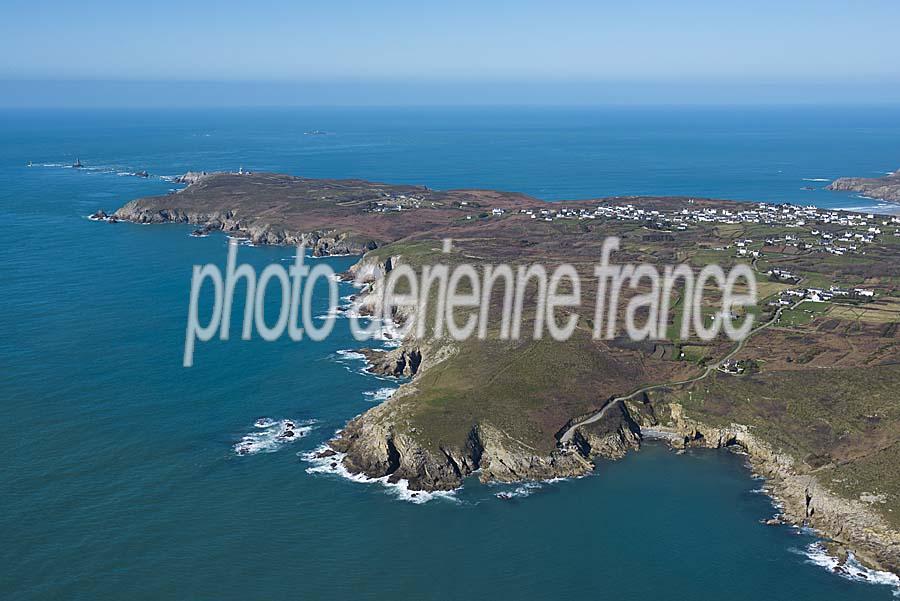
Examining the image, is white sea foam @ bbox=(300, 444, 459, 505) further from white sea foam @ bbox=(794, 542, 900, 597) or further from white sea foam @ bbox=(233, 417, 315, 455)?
white sea foam @ bbox=(794, 542, 900, 597)

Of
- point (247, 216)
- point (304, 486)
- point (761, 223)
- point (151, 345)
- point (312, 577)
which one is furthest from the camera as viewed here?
point (247, 216)

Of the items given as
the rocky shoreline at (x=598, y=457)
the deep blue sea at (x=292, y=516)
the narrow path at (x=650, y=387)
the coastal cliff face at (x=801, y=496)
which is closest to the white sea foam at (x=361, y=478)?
the rocky shoreline at (x=598, y=457)

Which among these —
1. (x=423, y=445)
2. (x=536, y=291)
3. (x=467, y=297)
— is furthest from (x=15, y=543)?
(x=536, y=291)

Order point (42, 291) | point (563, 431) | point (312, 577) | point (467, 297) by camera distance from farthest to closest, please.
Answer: point (42, 291)
point (467, 297)
point (563, 431)
point (312, 577)

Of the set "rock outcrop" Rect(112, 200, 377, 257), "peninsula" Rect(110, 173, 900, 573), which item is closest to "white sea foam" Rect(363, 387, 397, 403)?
"peninsula" Rect(110, 173, 900, 573)

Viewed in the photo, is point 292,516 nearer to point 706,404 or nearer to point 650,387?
point 650,387

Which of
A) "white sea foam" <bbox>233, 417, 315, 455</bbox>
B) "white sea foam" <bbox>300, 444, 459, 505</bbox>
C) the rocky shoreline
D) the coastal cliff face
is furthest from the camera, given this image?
"white sea foam" <bbox>233, 417, 315, 455</bbox>

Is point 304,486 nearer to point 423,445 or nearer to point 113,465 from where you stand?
point 423,445
